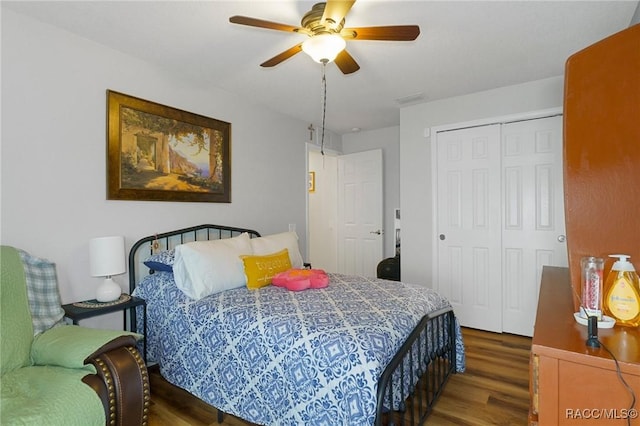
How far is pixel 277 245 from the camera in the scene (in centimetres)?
292

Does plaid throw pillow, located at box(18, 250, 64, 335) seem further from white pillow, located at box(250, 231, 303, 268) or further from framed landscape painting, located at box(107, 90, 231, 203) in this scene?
white pillow, located at box(250, 231, 303, 268)

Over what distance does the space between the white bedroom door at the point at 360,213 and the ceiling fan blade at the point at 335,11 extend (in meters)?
3.06

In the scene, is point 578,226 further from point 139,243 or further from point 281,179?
point 281,179

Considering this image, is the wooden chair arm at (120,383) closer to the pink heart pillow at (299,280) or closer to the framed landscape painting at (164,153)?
the pink heart pillow at (299,280)

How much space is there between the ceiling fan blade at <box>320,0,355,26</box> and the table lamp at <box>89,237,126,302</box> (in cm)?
188

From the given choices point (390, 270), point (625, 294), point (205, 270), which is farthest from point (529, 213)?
point (205, 270)

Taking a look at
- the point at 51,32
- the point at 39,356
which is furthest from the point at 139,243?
the point at 51,32

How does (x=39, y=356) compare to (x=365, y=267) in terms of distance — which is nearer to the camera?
(x=39, y=356)

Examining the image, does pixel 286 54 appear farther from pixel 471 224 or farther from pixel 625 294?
pixel 471 224

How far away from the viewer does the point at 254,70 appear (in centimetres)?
277

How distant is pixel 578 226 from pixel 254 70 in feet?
8.27

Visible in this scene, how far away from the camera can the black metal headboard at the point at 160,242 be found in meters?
2.50

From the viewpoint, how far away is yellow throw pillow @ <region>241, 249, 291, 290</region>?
7.97 ft

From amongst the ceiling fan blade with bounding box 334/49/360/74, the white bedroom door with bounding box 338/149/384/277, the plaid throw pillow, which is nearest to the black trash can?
the white bedroom door with bounding box 338/149/384/277
